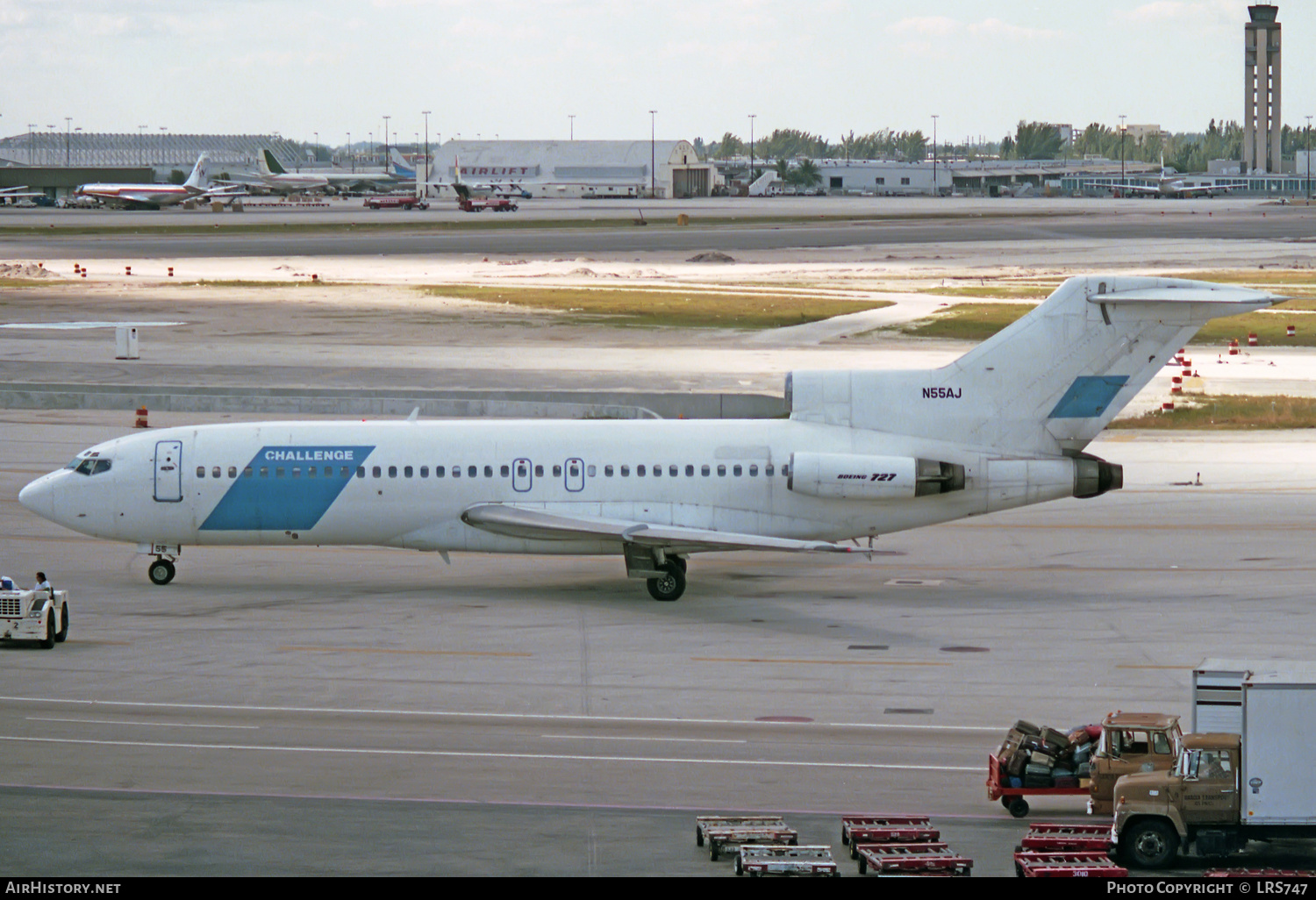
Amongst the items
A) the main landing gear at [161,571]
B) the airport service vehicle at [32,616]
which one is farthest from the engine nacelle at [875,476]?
the airport service vehicle at [32,616]

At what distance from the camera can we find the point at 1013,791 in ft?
68.0

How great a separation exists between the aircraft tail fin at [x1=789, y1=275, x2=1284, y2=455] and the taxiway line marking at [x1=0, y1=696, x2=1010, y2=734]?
34.0 feet

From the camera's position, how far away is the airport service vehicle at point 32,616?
1177 inches

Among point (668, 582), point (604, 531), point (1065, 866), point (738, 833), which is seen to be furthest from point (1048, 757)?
point (604, 531)

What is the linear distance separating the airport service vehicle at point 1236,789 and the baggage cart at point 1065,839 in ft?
0.66

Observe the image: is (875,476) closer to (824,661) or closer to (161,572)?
(824,661)

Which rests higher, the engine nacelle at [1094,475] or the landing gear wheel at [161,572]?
the engine nacelle at [1094,475]

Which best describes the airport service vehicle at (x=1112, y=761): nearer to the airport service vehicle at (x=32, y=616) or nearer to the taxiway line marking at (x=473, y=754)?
the taxiway line marking at (x=473, y=754)

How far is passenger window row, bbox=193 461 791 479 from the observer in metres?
34.0

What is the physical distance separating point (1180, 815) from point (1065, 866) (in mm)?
2089

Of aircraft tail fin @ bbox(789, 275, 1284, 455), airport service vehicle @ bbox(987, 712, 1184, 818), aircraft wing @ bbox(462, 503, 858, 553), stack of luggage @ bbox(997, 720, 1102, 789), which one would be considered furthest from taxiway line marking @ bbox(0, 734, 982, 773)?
aircraft tail fin @ bbox(789, 275, 1284, 455)

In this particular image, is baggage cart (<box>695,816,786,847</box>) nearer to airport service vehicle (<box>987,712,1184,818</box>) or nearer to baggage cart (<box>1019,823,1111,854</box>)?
baggage cart (<box>1019,823,1111,854</box>)
